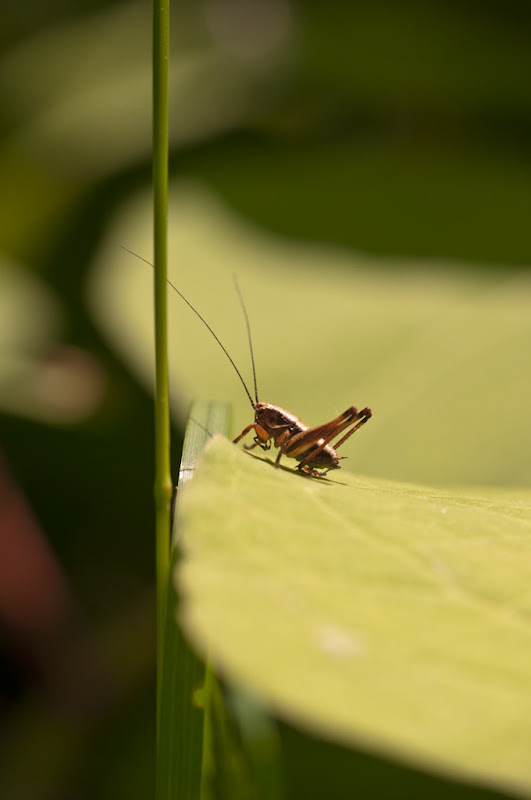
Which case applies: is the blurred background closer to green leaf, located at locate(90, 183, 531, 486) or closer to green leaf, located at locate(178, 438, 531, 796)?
green leaf, located at locate(90, 183, 531, 486)

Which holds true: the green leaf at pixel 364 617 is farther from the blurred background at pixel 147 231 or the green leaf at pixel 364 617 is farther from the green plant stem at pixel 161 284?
the blurred background at pixel 147 231

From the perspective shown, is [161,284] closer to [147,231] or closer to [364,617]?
[364,617]

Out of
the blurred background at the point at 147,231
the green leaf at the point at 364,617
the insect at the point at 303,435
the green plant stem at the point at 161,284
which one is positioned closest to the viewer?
the green leaf at the point at 364,617

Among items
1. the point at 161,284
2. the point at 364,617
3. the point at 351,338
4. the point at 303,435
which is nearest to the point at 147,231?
the point at 351,338

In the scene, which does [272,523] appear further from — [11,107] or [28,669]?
[11,107]

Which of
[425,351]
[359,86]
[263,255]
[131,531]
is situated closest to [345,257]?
[263,255]

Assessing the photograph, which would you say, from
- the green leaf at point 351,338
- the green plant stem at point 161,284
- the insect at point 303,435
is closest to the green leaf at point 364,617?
the green plant stem at point 161,284
